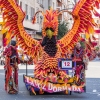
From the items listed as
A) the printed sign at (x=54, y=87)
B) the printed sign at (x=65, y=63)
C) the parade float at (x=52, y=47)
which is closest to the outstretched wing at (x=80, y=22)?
the parade float at (x=52, y=47)

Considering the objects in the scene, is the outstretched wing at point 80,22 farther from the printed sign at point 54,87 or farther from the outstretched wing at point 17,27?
the printed sign at point 54,87

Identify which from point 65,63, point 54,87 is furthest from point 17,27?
point 54,87

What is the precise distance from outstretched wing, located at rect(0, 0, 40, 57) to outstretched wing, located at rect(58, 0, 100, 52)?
85 cm

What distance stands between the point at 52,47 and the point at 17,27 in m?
1.18

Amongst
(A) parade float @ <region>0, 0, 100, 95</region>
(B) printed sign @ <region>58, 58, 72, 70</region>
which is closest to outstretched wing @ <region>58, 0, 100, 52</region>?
(A) parade float @ <region>0, 0, 100, 95</region>

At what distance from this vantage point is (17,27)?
11719 millimetres

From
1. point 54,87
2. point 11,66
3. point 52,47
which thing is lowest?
point 54,87

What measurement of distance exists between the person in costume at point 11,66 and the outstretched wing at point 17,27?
260mm

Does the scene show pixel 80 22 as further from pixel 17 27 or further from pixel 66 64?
pixel 17 27

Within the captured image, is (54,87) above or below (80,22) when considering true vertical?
below

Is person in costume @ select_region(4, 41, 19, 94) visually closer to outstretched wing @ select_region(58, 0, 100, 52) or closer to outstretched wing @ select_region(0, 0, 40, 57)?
outstretched wing @ select_region(0, 0, 40, 57)

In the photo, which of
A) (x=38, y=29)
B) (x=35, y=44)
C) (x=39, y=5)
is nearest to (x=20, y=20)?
(x=35, y=44)

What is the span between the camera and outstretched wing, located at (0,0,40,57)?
11633mm

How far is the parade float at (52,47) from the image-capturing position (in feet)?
36.3
